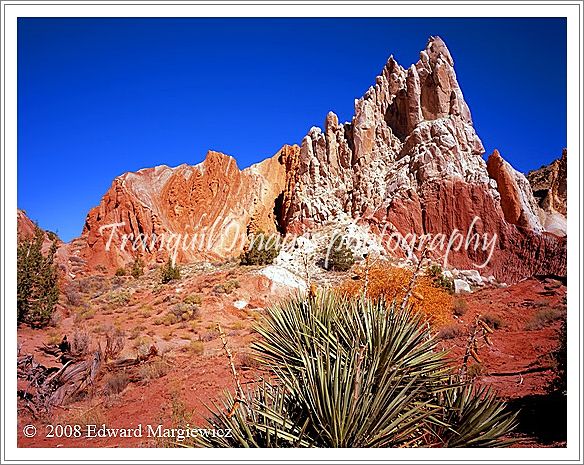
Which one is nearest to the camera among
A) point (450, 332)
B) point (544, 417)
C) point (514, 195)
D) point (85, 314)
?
point (544, 417)

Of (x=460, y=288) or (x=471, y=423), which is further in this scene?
(x=460, y=288)

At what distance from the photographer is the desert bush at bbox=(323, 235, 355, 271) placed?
2206 centimetres

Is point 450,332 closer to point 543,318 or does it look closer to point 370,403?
point 543,318

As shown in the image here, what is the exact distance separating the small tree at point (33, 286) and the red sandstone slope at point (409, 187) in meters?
16.9

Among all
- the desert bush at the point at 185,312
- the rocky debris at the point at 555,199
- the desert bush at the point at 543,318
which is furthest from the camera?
the rocky debris at the point at 555,199

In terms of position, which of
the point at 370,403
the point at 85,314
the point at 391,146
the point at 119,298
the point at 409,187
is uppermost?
the point at 391,146

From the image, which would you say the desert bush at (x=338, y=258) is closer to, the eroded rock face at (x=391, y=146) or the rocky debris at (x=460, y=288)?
the rocky debris at (x=460, y=288)

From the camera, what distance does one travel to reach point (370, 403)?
2.51m

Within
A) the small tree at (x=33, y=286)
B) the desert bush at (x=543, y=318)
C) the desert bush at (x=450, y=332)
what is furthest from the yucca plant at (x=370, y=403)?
the small tree at (x=33, y=286)

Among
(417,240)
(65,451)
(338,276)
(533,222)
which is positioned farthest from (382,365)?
(533,222)

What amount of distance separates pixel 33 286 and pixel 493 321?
12825 mm

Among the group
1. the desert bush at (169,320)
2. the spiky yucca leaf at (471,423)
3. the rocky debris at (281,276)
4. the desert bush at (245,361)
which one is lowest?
the desert bush at (245,361)

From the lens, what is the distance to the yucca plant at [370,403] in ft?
8.18

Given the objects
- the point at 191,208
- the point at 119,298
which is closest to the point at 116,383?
the point at 119,298
